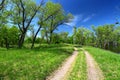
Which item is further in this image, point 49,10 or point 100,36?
point 100,36

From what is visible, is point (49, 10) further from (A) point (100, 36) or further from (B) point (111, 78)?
(A) point (100, 36)

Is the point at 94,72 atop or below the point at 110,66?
below

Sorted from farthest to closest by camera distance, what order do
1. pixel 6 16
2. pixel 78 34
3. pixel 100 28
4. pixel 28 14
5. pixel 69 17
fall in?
pixel 78 34, pixel 100 28, pixel 69 17, pixel 28 14, pixel 6 16

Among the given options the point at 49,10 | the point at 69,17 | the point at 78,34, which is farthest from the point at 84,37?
the point at 49,10

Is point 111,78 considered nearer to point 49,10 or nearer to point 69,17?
point 49,10

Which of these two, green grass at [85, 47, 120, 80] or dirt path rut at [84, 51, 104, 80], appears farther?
green grass at [85, 47, 120, 80]

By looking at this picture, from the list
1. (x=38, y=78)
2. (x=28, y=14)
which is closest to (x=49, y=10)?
(x=28, y=14)

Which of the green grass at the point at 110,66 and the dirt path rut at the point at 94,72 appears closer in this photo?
the dirt path rut at the point at 94,72

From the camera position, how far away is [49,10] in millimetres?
42281

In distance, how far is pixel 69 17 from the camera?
53.0 m

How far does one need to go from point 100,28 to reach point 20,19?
55582 mm

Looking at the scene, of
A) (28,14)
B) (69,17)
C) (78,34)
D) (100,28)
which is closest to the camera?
(28,14)

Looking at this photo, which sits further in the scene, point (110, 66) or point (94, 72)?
point (110, 66)

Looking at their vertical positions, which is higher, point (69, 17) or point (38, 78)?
point (69, 17)
